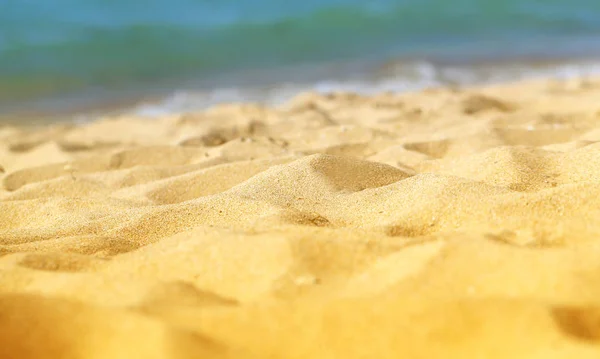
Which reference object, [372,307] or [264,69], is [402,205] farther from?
[264,69]

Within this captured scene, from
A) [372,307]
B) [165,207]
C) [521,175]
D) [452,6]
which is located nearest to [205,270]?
[372,307]

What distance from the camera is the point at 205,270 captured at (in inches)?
67.4

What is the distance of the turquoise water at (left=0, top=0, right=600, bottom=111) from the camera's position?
934 centimetres

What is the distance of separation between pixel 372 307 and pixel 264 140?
2674 millimetres

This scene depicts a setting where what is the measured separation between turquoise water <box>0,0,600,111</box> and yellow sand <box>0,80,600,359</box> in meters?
5.82

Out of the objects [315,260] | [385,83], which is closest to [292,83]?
[385,83]

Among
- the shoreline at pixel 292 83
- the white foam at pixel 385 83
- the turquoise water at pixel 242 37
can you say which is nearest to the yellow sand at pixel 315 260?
the white foam at pixel 385 83

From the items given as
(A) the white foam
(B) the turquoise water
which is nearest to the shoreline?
(A) the white foam

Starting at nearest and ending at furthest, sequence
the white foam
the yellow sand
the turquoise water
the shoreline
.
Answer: the yellow sand < the white foam < the shoreline < the turquoise water

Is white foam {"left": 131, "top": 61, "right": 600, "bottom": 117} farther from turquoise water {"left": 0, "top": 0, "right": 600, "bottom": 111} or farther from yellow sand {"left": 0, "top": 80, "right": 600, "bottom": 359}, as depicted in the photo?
yellow sand {"left": 0, "top": 80, "right": 600, "bottom": 359}

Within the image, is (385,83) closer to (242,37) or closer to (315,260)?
(242,37)

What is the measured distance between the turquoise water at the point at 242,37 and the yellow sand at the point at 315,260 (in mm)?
5819

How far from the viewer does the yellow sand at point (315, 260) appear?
1.32m

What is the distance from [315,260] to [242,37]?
10.7 metres
